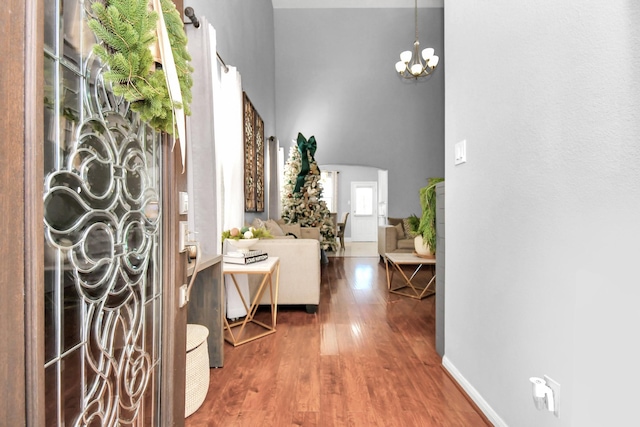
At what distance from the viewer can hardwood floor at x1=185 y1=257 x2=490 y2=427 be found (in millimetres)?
1513

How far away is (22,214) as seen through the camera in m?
0.50

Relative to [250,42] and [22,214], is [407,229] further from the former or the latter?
[22,214]

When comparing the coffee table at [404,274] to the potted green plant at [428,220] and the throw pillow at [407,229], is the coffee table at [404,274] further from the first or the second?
the throw pillow at [407,229]

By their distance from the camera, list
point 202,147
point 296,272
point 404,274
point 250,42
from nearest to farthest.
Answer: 1. point 202,147
2. point 296,272
3. point 404,274
4. point 250,42

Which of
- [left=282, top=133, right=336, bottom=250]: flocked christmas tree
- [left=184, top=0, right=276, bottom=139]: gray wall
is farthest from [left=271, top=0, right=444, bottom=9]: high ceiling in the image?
[left=282, top=133, right=336, bottom=250]: flocked christmas tree

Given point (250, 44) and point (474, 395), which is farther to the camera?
point (250, 44)

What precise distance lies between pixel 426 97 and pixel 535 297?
6509 mm

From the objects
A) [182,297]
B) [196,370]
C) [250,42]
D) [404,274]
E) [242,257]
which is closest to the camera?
[182,297]

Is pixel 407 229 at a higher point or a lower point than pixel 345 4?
lower

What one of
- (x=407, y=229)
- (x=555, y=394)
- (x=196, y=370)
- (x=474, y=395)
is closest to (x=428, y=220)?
(x=474, y=395)

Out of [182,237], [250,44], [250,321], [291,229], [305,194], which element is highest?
[250,44]

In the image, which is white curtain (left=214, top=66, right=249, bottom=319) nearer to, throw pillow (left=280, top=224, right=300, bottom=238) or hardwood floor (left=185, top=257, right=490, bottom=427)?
hardwood floor (left=185, top=257, right=490, bottom=427)

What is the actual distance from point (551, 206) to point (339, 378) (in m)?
1.42

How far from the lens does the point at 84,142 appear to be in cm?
66
